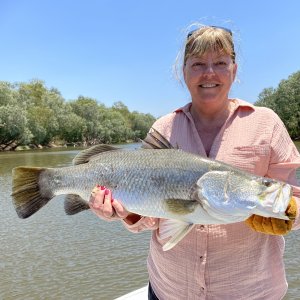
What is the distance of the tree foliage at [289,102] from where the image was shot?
6938cm

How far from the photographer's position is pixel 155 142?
288 cm

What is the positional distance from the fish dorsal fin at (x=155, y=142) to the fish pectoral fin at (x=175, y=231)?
0.53m

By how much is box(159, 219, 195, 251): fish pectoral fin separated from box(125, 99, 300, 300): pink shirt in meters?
0.19

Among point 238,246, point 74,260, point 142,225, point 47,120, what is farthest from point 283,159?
point 47,120

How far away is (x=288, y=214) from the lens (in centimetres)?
237

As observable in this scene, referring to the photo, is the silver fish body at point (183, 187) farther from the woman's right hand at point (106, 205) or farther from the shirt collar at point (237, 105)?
the shirt collar at point (237, 105)

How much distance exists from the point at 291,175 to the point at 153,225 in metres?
0.98

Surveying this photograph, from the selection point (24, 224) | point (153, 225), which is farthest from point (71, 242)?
point (153, 225)

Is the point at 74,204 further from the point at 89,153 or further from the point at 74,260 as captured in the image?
the point at 74,260

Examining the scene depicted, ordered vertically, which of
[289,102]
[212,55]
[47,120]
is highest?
[212,55]

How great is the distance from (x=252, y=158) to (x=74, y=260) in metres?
8.22

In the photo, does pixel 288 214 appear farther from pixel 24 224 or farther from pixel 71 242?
pixel 24 224

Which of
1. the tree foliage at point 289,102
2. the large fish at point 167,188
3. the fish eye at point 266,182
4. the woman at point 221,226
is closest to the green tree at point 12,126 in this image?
the tree foliage at point 289,102

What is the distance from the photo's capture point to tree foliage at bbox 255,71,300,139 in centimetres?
6938
